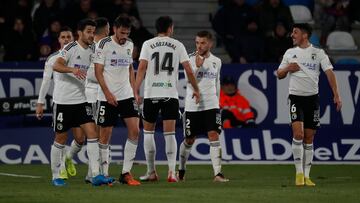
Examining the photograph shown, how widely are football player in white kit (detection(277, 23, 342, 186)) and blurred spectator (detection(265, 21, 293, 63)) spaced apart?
8.22 metres

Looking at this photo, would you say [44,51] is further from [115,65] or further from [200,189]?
[200,189]

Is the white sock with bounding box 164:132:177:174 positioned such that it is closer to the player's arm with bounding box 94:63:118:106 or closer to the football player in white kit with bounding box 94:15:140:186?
the football player in white kit with bounding box 94:15:140:186

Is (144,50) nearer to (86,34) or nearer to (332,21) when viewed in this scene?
(86,34)

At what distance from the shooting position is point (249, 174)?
18.6m

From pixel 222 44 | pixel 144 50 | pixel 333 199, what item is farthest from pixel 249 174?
pixel 222 44

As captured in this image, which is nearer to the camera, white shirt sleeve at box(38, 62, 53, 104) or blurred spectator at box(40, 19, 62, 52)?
white shirt sleeve at box(38, 62, 53, 104)

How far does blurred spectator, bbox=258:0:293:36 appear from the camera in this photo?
25344 millimetres

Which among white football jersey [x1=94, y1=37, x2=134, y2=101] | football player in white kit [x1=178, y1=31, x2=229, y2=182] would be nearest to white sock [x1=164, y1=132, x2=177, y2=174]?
football player in white kit [x1=178, y1=31, x2=229, y2=182]

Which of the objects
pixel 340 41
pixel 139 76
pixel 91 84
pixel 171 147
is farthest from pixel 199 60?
pixel 340 41

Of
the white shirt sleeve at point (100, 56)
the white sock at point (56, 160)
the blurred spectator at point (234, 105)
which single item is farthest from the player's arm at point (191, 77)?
the blurred spectator at point (234, 105)

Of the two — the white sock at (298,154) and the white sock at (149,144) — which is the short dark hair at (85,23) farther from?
the white sock at (298,154)

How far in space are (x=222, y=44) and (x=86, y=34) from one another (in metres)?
10.5

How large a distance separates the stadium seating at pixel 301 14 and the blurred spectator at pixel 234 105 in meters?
4.97

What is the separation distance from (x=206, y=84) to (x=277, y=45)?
25.6 ft
